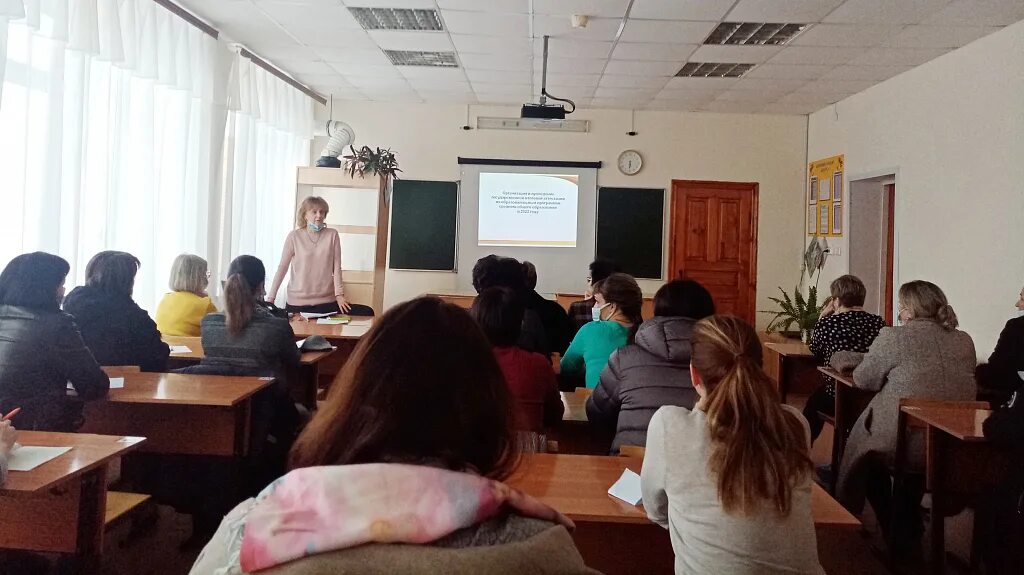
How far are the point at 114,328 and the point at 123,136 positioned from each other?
2015 millimetres

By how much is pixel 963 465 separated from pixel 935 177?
3.77m

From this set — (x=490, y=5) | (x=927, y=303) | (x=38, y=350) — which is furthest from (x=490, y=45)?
(x=38, y=350)

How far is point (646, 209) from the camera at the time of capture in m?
8.54

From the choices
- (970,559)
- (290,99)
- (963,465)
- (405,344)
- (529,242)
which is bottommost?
(970,559)

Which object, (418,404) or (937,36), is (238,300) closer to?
(418,404)

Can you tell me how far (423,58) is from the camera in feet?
21.6

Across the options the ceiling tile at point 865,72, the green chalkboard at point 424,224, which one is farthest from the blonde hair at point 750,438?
the green chalkboard at point 424,224

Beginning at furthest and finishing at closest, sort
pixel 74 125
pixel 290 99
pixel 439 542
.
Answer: pixel 290 99, pixel 74 125, pixel 439 542

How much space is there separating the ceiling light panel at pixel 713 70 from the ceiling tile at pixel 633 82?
0.84 ft

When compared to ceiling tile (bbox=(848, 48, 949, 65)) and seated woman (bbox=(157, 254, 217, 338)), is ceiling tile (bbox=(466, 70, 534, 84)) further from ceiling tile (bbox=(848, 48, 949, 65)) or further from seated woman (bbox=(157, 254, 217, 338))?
seated woman (bbox=(157, 254, 217, 338))

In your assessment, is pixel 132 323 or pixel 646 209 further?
pixel 646 209

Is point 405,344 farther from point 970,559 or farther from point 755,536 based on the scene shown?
point 970,559

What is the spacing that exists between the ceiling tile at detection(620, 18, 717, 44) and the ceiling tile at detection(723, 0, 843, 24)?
0.26 m

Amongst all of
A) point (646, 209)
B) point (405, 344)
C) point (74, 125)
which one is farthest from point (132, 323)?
point (646, 209)
